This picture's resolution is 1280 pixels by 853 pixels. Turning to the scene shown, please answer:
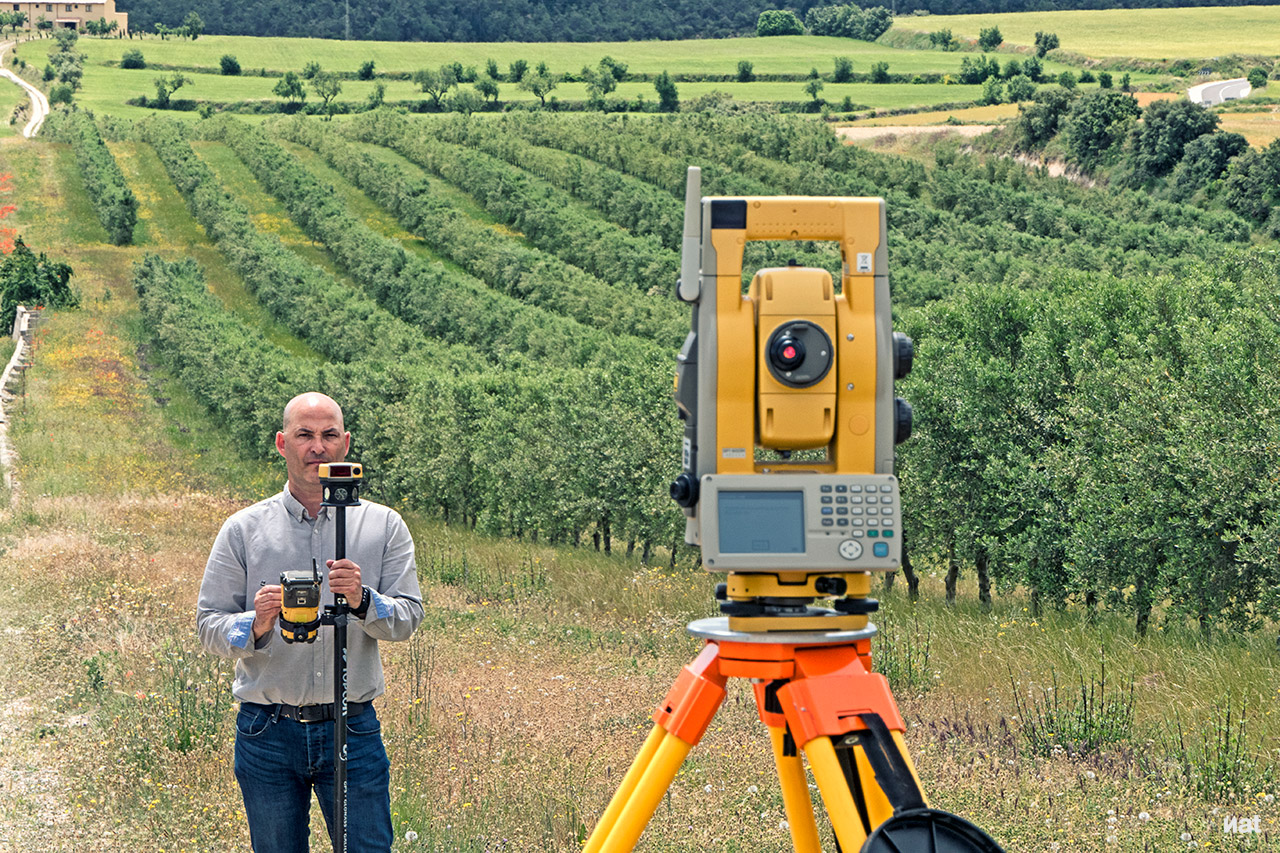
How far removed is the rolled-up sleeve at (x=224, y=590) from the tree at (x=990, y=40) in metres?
181

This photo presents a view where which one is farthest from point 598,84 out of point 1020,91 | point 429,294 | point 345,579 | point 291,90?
point 345,579

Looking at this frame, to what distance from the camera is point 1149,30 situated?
160 m

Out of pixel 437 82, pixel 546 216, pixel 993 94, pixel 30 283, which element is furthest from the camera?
pixel 437 82

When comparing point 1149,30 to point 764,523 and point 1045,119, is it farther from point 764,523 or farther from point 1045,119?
point 764,523

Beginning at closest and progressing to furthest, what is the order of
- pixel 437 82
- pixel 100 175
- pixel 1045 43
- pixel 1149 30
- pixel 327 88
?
pixel 100 175
pixel 327 88
pixel 1149 30
pixel 437 82
pixel 1045 43

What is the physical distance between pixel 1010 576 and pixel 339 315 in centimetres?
5376

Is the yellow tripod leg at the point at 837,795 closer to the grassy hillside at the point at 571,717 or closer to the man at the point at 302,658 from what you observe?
the man at the point at 302,658

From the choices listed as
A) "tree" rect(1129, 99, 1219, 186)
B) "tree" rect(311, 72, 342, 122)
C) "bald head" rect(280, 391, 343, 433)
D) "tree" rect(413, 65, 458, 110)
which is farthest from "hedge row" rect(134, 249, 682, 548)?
"tree" rect(413, 65, 458, 110)

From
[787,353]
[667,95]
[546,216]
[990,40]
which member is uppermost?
[990,40]

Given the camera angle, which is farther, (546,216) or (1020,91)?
(1020,91)

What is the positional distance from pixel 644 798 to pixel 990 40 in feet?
608

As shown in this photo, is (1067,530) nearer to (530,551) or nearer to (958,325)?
(958,325)

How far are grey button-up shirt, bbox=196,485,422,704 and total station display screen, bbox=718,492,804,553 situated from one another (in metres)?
1.66

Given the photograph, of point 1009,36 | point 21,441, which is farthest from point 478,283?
point 1009,36
